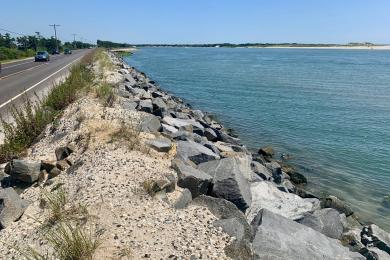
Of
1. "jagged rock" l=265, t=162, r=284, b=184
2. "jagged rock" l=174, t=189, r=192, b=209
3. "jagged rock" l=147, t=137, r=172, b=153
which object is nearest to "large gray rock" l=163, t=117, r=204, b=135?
"jagged rock" l=265, t=162, r=284, b=184

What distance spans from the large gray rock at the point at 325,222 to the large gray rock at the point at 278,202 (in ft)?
0.94

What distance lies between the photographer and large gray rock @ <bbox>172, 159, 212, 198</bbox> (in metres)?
7.06

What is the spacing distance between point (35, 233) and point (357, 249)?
5.57 metres

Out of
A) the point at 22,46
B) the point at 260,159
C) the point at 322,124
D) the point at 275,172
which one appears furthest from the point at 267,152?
the point at 22,46

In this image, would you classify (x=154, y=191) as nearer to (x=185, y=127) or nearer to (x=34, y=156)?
(x=34, y=156)

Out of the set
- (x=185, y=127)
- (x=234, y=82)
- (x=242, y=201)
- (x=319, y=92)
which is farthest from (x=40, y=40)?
(x=242, y=201)

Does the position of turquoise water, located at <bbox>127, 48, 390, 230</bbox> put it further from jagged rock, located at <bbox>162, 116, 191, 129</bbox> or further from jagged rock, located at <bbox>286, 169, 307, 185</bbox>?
jagged rock, located at <bbox>162, 116, 191, 129</bbox>

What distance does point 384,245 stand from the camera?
7871mm

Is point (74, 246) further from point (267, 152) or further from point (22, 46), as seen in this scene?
point (22, 46)

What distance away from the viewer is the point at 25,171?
7.63 meters

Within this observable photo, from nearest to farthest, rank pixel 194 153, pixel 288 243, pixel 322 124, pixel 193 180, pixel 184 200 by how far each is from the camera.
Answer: pixel 288 243 < pixel 184 200 < pixel 193 180 < pixel 194 153 < pixel 322 124

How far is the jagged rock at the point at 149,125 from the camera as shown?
10.4 meters

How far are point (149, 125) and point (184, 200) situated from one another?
189 inches

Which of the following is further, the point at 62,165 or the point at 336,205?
the point at 336,205
